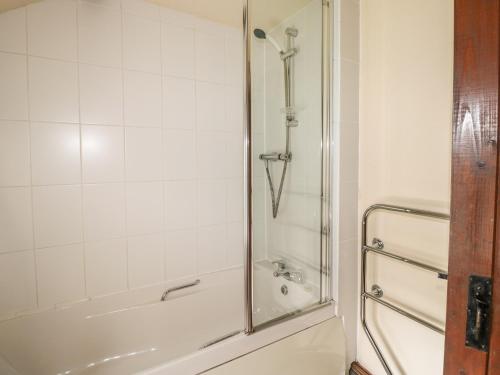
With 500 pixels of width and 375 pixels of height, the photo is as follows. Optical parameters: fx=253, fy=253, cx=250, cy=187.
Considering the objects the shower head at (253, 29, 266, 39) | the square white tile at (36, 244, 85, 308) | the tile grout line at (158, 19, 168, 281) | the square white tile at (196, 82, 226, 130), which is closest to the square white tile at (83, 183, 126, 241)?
the square white tile at (36, 244, 85, 308)

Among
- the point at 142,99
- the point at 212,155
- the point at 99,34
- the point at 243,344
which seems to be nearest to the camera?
the point at 243,344

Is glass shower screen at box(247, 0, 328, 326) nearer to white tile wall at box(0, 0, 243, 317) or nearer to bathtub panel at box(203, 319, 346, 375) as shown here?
bathtub panel at box(203, 319, 346, 375)

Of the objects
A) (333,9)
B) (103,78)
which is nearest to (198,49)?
(103,78)

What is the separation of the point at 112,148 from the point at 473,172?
4.84 feet

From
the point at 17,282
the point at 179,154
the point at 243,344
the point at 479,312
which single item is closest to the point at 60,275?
the point at 17,282

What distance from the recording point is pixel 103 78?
1311 mm

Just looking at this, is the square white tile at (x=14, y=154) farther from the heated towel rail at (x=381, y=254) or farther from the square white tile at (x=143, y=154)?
the heated towel rail at (x=381, y=254)

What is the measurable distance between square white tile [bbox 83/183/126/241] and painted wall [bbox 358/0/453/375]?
A: 1274 mm

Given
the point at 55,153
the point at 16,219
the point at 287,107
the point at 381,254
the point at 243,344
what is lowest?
the point at 243,344

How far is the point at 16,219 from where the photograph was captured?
1180 mm

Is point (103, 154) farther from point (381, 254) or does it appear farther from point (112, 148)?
point (381, 254)

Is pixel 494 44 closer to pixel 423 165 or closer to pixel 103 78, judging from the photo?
pixel 423 165

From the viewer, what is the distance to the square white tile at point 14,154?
3.75 feet

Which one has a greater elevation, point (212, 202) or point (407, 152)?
point (407, 152)
